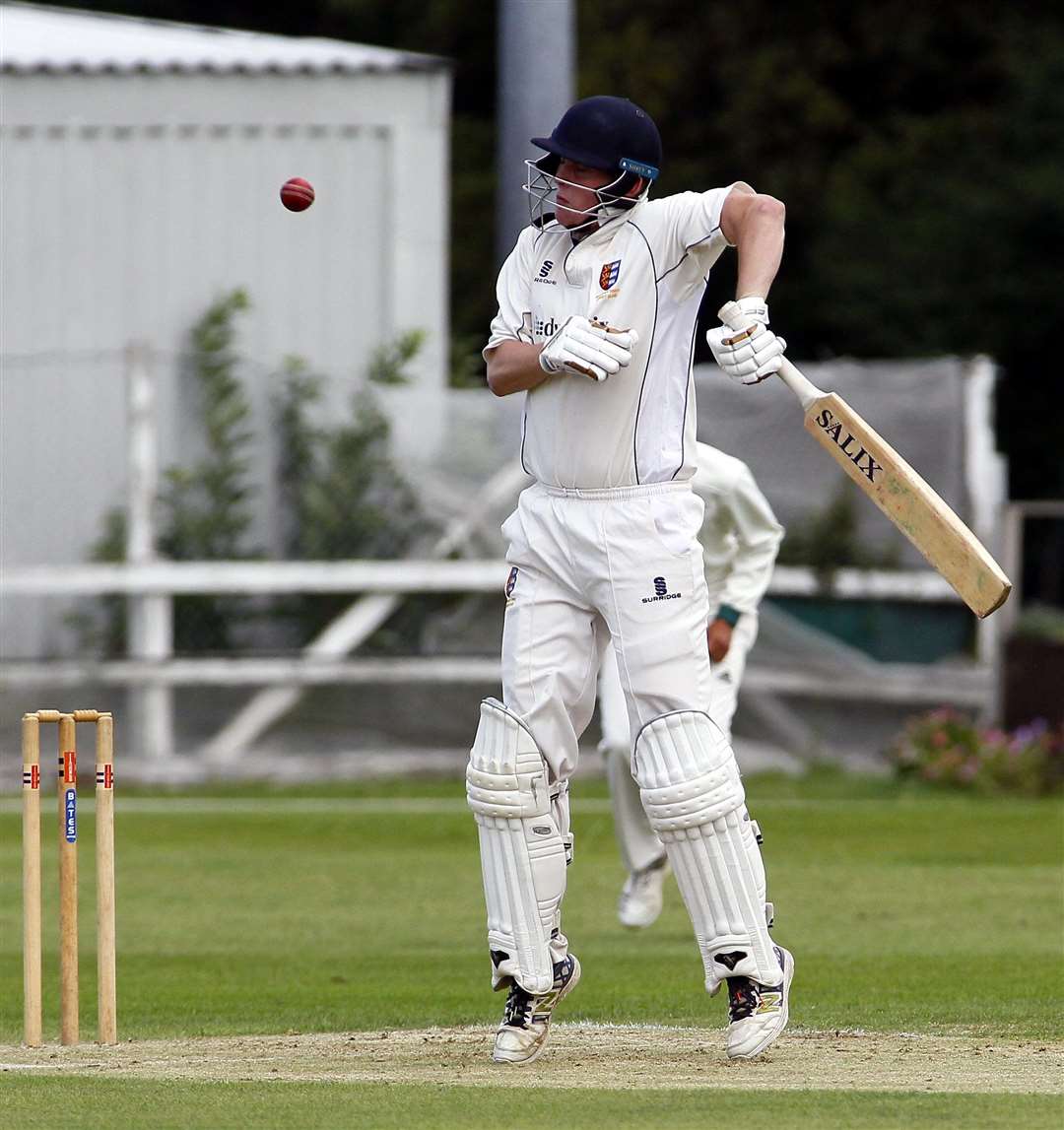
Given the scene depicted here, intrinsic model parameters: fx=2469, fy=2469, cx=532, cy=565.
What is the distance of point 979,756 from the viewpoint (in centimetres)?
1192

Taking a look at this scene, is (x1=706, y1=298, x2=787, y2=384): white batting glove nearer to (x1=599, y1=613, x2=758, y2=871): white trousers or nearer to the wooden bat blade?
the wooden bat blade

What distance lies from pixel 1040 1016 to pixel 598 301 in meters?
1.88

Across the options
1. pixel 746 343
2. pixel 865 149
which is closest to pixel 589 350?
pixel 746 343

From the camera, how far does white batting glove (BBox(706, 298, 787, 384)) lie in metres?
4.72

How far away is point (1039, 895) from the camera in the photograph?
26.5ft

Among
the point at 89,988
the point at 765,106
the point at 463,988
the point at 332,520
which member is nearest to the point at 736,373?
the point at 463,988

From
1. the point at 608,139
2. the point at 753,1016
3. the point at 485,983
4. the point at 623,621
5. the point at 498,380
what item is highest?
the point at 608,139

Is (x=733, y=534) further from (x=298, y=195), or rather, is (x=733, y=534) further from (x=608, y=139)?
(x=608, y=139)

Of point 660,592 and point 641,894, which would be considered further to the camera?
point 641,894

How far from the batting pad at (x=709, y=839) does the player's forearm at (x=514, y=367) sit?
724 mm

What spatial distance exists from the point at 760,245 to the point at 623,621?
30.5 inches

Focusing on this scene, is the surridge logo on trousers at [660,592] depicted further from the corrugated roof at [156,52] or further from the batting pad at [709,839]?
the corrugated roof at [156,52]

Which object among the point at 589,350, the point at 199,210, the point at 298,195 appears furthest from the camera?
the point at 199,210

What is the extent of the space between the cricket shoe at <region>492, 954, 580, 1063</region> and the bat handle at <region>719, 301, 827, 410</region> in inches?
50.4
